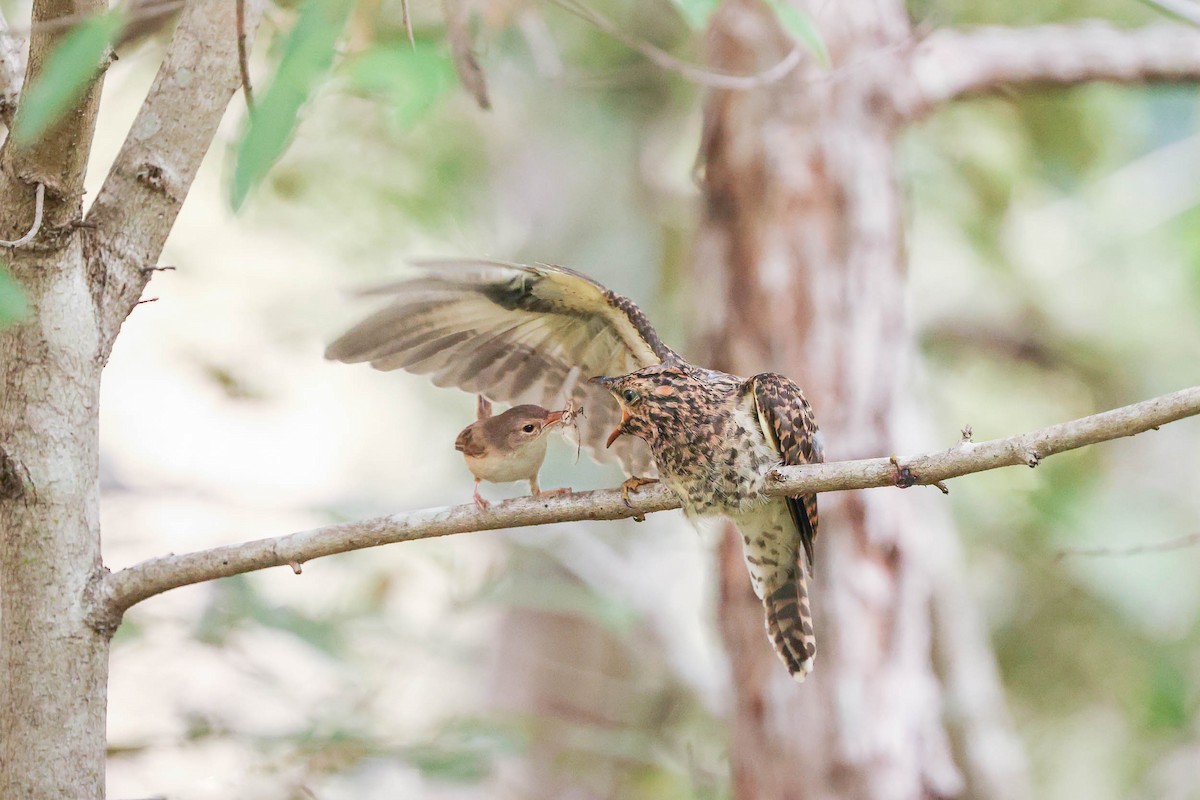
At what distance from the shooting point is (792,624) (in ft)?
12.0

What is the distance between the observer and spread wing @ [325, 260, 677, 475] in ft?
10.6

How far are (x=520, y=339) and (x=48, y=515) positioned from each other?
71.3 inches

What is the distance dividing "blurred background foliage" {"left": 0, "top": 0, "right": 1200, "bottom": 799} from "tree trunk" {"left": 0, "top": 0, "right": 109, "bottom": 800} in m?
2.74

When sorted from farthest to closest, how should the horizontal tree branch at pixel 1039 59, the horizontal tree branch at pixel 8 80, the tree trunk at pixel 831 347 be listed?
the horizontal tree branch at pixel 1039 59 → the tree trunk at pixel 831 347 → the horizontal tree branch at pixel 8 80

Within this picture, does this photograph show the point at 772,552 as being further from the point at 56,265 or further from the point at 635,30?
the point at 635,30

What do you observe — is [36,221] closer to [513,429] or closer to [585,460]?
[513,429]

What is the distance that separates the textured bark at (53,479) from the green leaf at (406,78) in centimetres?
55

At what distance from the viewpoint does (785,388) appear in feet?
9.99

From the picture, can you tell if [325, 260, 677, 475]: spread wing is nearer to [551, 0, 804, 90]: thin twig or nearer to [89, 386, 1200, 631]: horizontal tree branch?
[551, 0, 804, 90]: thin twig

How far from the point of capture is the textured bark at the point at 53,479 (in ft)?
6.61

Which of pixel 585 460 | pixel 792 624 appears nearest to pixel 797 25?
pixel 792 624

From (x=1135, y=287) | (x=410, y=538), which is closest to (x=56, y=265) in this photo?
(x=410, y=538)

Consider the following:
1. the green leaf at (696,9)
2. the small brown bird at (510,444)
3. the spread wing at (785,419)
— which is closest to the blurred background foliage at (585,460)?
the small brown bird at (510,444)

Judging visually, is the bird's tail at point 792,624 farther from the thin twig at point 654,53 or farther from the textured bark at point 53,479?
the textured bark at point 53,479
